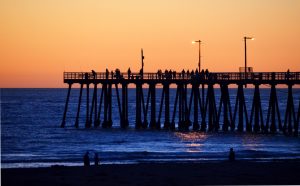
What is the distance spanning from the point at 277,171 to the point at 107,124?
114 feet

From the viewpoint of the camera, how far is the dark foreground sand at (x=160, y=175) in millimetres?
29344

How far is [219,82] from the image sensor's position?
60.0m

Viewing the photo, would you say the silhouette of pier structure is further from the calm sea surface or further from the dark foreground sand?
the dark foreground sand

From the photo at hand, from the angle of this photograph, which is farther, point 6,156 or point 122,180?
point 6,156

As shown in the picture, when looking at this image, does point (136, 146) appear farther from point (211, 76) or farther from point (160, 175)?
point (160, 175)

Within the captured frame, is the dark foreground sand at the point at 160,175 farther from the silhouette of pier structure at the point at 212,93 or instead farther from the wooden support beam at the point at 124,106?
the wooden support beam at the point at 124,106

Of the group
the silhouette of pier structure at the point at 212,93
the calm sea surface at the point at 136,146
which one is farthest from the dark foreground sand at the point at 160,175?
the silhouette of pier structure at the point at 212,93

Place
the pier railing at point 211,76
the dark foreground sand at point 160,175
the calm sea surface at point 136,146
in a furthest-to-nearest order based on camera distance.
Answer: the pier railing at point 211,76 → the calm sea surface at point 136,146 → the dark foreground sand at point 160,175

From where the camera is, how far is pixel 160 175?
31250 mm

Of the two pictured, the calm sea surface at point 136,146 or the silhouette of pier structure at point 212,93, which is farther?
the silhouette of pier structure at point 212,93

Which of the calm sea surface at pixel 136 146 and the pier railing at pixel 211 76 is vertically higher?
the pier railing at pixel 211 76

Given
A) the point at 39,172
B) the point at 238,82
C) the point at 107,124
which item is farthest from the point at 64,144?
the point at 39,172

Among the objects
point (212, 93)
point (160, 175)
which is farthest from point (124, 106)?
point (160, 175)

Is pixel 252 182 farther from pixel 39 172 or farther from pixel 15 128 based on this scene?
pixel 15 128
